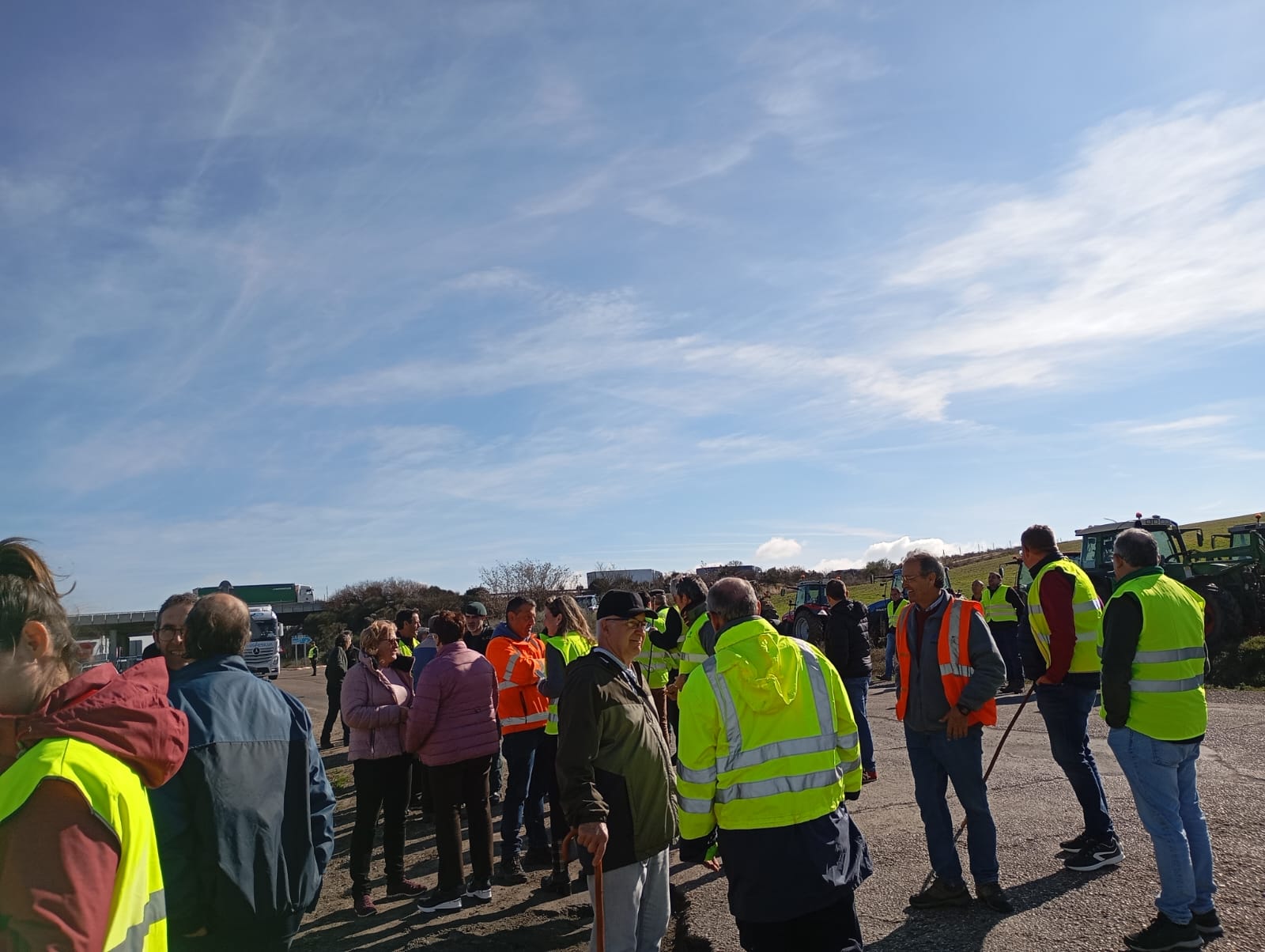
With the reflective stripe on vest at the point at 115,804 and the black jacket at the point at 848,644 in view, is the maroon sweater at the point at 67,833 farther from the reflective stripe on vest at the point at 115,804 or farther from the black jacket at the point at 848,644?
the black jacket at the point at 848,644

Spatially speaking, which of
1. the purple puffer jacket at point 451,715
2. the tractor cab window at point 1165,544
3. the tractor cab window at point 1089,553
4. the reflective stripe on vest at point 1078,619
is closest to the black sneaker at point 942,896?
the reflective stripe on vest at point 1078,619

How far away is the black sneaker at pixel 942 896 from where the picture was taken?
513 cm

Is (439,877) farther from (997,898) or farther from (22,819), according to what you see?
(22,819)

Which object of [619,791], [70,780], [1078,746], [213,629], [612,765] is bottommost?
[1078,746]

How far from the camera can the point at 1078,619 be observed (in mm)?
5848

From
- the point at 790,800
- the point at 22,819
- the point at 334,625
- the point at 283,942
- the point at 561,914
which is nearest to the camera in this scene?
the point at 22,819

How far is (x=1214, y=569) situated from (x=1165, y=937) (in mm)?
16546

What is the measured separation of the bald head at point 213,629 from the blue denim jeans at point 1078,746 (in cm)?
488

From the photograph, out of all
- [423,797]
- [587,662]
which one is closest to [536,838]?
[423,797]

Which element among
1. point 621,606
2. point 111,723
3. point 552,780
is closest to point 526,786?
point 552,780

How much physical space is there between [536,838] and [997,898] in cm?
362

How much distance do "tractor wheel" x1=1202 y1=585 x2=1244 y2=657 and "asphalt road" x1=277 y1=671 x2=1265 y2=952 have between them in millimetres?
8892

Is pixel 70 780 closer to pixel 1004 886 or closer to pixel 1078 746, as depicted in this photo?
pixel 1004 886

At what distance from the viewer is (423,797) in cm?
923
